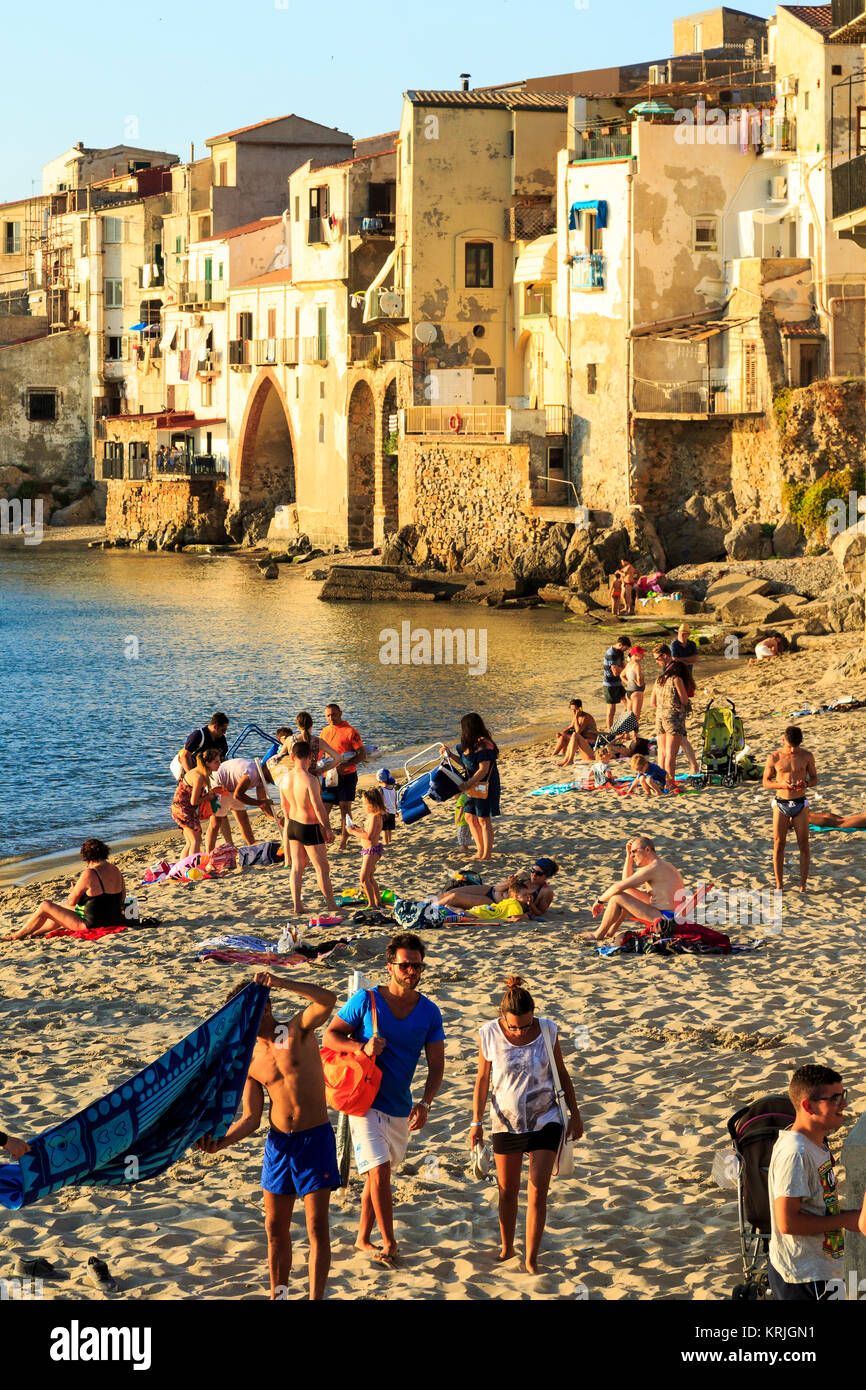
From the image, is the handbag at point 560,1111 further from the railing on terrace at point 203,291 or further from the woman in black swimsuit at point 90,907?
the railing on terrace at point 203,291

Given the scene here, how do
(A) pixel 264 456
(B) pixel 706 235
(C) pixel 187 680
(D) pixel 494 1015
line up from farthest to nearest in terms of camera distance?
(A) pixel 264 456 → (B) pixel 706 235 → (C) pixel 187 680 → (D) pixel 494 1015

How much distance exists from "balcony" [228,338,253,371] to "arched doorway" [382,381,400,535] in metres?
11.2

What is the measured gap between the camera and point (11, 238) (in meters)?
88.8

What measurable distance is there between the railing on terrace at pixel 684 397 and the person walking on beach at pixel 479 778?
29.5m

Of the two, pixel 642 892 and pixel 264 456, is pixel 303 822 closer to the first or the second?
pixel 642 892

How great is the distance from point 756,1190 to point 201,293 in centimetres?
6394

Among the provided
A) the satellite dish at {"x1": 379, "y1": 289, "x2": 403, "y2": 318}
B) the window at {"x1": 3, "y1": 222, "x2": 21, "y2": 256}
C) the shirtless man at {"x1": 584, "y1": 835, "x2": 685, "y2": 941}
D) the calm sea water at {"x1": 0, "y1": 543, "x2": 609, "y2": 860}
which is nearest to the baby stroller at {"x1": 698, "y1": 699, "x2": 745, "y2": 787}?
the shirtless man at {"x1": 584, "y1": 835, "x2": 685, "y2": 941}

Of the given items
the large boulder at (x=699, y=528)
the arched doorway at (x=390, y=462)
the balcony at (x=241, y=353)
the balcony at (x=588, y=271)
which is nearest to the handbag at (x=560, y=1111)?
the large boulder at (x=699, y=528)

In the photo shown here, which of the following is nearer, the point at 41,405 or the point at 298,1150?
the point at 298,1150

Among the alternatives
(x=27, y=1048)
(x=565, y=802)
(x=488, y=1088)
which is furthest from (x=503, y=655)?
(x=488, y=1088)

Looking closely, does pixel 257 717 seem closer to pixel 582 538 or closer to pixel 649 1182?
pixel 582 538

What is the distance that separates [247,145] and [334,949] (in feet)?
194

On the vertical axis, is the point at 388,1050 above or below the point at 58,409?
below

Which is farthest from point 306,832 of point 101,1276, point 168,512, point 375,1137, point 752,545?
point 168,512
